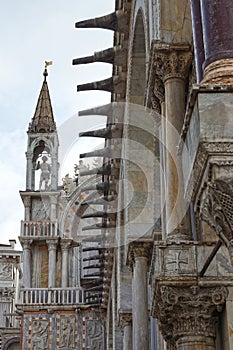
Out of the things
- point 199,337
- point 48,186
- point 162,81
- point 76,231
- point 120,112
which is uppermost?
point 48,186

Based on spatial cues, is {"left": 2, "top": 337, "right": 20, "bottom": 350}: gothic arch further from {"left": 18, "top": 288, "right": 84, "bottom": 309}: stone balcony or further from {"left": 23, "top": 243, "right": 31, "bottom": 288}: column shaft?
{"left": 18, "top": 288, "right": 84, "bottom": 309}: stone balcony

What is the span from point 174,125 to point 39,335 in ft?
68.2

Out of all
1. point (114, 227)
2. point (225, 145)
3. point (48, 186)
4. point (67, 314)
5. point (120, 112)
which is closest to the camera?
point (225, 145)

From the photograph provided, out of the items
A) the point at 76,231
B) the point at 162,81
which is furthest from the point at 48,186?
the point at 162,81

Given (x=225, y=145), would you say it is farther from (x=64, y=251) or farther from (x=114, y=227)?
(x=64, y=251)

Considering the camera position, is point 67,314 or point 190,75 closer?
point 190,75

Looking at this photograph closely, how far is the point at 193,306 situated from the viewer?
7832 mm

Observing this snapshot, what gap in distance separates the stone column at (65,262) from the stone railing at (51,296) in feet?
2.20

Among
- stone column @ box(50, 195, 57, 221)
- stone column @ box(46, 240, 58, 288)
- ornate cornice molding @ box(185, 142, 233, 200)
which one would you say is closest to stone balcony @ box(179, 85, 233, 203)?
ornate cornice molding @ box(185, 142, 233, 200)

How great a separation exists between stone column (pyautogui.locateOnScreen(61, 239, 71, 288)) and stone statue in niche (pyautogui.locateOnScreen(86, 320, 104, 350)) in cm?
202

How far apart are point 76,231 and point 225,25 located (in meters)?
27.2

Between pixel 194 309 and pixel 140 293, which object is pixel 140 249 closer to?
pixel 140 293

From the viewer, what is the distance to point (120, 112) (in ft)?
52.6

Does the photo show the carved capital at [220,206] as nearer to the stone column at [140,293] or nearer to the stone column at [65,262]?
the stone column at [140,293]
